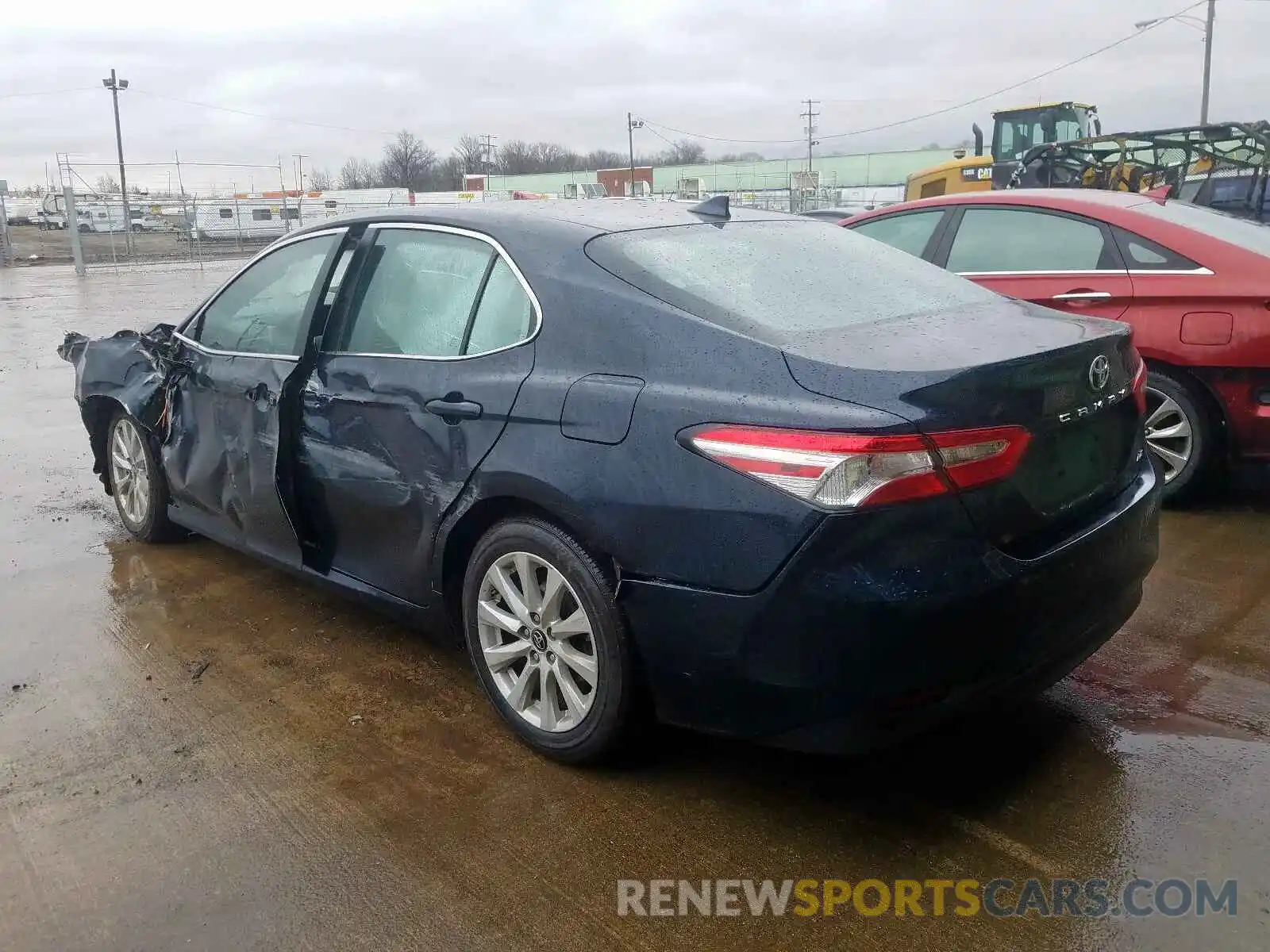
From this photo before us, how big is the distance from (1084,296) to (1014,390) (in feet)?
10.6

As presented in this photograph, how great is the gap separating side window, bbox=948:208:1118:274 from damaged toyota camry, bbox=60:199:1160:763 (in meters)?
2.26

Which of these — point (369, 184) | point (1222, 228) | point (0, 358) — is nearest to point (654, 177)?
point (369, 184)

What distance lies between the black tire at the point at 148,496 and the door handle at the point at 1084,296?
177 inches

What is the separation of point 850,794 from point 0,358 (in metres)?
11.8

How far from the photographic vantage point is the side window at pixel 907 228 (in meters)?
6.20

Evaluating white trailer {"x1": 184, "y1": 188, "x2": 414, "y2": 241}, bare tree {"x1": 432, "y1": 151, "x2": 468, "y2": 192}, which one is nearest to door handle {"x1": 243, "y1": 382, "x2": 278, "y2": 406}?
white trailer {"x1": 184, "y1": 188, "x2": 414, "y2": 241}

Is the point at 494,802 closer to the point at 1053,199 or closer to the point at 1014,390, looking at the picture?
the point at 1014,390

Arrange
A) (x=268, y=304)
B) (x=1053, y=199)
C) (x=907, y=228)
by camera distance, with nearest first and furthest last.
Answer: (x=268, y=304) → (x=1053, y=199) → (x=907, y=228)

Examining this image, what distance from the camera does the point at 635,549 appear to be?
2.68 metres

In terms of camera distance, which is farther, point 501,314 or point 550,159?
point 550,159

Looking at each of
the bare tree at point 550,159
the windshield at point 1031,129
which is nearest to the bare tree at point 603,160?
the bare tree at point 550,159

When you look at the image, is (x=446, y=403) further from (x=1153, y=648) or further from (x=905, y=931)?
(x=1153, y=648)

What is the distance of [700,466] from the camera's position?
8.39ft

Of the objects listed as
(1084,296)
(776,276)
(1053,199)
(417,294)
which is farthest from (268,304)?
(1053,199)
